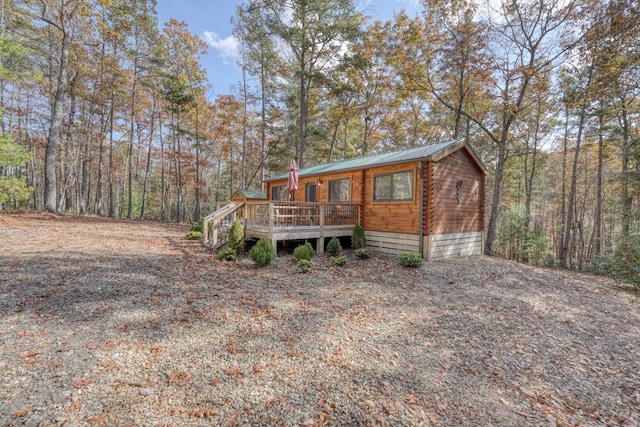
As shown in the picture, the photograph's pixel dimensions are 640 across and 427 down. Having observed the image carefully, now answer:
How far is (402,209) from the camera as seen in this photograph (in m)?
9.11

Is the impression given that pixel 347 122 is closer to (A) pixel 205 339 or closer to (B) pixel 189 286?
(B) pixel 189 286

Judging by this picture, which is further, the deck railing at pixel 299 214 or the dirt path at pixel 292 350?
the deck railing at pixel 299 214

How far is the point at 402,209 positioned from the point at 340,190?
114 inches

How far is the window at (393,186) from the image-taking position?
902 cm

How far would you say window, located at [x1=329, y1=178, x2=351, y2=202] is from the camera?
10.8m

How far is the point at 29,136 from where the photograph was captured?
71.9 ft

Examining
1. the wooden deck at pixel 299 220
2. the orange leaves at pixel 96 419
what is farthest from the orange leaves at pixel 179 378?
the wooden deck at pixel 299 220

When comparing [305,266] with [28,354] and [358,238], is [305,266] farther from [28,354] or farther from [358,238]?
[28,354]

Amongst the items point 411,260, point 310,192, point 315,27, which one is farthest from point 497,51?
point 411,260

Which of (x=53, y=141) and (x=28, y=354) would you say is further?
(x=53, y=141)

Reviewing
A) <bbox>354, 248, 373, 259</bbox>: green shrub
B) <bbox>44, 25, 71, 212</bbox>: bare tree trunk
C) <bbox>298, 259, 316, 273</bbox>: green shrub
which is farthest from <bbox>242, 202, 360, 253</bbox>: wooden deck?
<bbox>44, 25, 71, 212</bbox>: bare tree trunk

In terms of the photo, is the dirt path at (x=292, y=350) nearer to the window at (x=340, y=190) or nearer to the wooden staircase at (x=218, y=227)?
the wooden staircase at (x=218, y=227)

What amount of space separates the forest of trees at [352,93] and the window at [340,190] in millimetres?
5439

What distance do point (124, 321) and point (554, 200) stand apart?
30.1 meters
